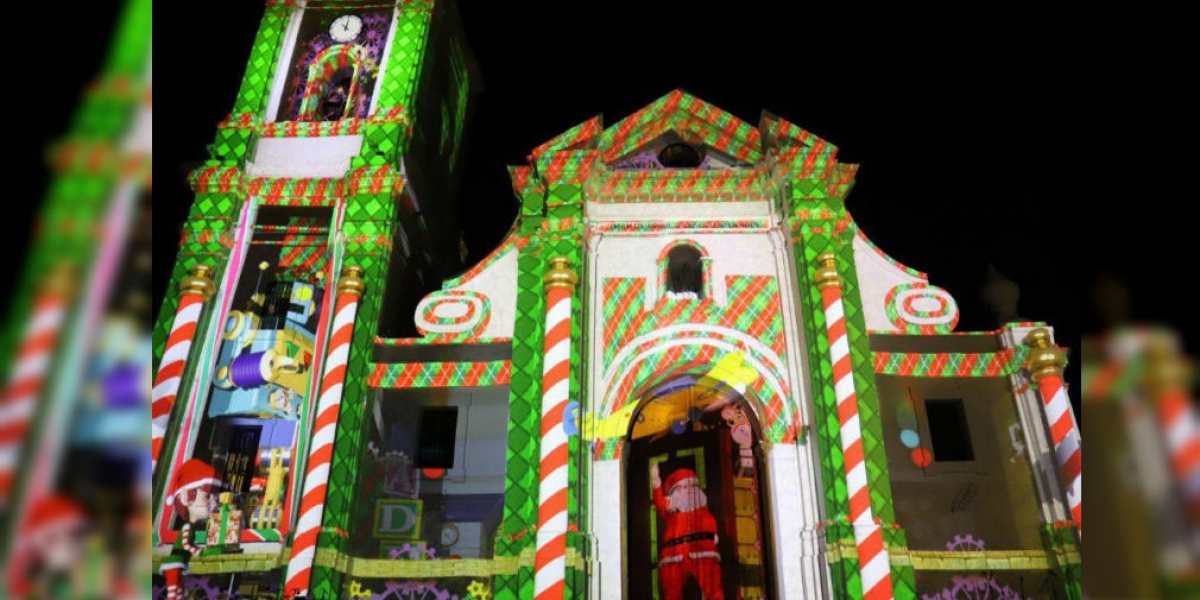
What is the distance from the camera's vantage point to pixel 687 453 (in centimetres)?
1569

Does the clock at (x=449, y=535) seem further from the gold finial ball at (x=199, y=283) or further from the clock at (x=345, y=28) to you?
the clock at (x=345, y=28)

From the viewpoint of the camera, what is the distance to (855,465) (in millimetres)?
10516

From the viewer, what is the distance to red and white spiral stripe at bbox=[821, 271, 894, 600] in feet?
31.9

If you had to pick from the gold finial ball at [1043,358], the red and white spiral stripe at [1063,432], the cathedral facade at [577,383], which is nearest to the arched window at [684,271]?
the cathedral facade at [577,383]

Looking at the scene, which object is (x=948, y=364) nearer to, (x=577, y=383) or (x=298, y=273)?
(x=577, y=383)

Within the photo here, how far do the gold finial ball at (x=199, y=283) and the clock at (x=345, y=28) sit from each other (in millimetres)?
6228

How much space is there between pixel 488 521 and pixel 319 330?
4111 millimetres

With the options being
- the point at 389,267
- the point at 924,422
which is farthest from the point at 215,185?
the point at 924,422

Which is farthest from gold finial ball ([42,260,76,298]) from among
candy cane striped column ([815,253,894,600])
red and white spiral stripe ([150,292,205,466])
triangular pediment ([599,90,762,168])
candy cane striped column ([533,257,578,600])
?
triangular pediment ([599,90,762,168])

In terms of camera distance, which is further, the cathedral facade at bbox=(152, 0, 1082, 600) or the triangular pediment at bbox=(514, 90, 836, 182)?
the triangular pediment at bbox=(514, 90, 836, 182)

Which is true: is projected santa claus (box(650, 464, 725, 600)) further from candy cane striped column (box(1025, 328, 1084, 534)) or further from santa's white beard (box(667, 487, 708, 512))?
candy cane striped column (box(1025, 328, 1084, 534))

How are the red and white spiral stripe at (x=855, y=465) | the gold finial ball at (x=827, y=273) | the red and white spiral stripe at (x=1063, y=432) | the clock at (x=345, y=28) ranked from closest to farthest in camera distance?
the red and white spiral stripe at (x=855, y=465)
the red and white spiral stripe at (x=1063, y=432)
the gold finial ball at (x=827, y=273)
the clock at (x=345, y=28)

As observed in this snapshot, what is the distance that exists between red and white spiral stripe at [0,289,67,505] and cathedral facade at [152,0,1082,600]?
9619mm

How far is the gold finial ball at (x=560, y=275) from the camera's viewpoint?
1194 cm
